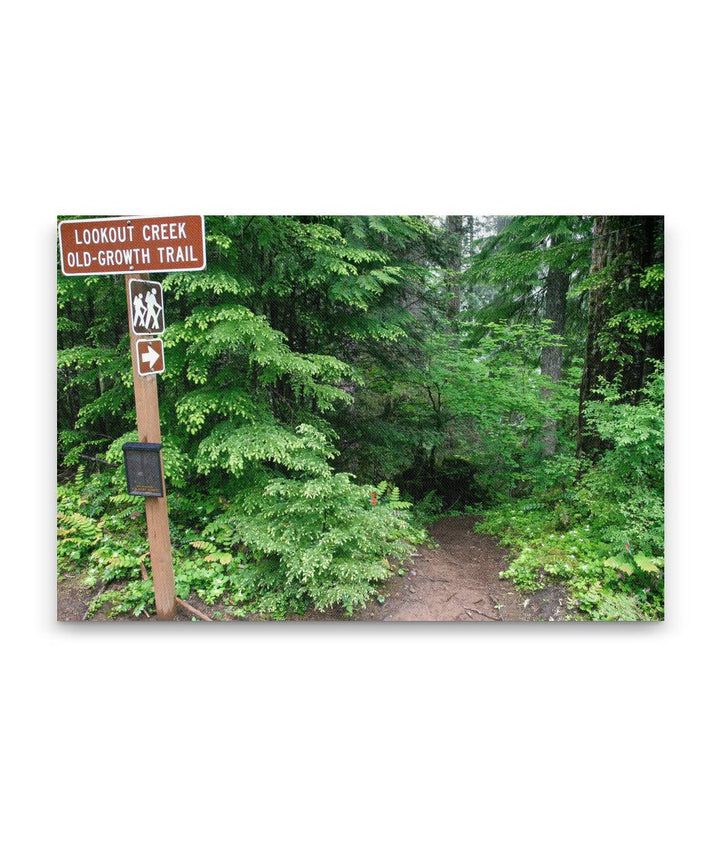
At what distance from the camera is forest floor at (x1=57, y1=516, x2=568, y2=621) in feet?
9.43

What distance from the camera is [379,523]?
2875 millimetres

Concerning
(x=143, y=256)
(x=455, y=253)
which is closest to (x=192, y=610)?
(x=143, y=256)

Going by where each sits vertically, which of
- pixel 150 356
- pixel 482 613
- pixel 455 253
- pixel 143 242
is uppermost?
pixel 455 253

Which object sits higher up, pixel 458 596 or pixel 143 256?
pixel 143 256

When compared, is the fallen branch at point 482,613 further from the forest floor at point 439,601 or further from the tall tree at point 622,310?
the tall tree at point 622,310

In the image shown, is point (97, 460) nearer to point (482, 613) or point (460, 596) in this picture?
point (460, 596)

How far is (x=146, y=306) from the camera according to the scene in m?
2.53

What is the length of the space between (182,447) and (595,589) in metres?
3.02

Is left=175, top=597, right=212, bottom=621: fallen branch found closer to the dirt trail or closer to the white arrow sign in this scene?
the dirt trail

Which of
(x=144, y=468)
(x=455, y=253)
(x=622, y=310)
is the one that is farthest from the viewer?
(x=455, y=253)

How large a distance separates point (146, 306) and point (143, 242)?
0.39 m

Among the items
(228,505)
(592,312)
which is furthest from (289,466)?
(592,312)

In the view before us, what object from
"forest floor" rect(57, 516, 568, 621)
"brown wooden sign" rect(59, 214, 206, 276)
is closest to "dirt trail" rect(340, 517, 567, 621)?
"forest floor" rect(57, 516, 568, 621)
